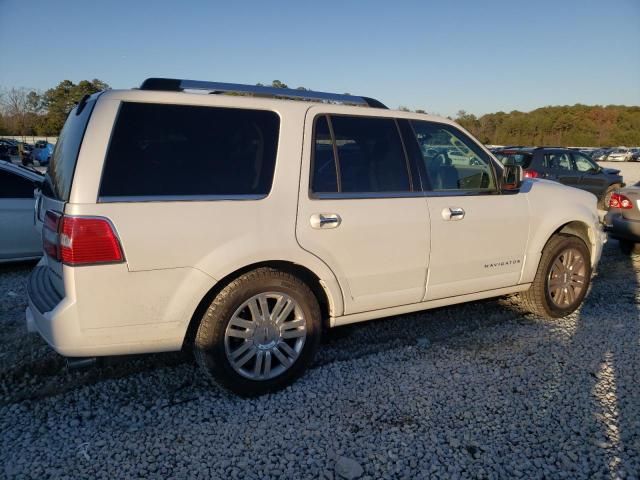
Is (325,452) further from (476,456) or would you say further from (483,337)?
(483,337)

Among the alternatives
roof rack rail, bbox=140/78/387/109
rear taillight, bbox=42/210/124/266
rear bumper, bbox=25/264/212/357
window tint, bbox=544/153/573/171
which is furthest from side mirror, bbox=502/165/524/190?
window tint, bbox=544/153/573/171

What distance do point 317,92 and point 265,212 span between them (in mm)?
1106

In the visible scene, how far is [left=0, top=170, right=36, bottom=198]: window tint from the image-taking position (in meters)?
5.83

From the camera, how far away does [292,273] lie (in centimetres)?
312

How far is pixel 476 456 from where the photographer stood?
Answer: 2.53 meters

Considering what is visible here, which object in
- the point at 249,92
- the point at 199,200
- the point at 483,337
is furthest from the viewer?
the point at 483,337

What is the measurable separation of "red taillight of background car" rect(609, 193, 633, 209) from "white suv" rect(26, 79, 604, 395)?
4288 millimetres

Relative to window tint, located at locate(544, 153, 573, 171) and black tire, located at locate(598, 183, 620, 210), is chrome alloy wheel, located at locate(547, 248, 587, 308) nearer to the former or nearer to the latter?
window tint, located at locate(544, 153, 573, 171)

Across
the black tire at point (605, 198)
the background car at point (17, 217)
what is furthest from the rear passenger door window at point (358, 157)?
the black tire at point (605, 198)

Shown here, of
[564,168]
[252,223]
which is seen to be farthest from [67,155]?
[564,168]

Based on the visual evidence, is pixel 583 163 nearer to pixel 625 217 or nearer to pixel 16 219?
pixel 625 217

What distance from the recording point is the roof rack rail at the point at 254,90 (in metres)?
2.90

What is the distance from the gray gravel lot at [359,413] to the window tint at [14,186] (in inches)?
94.6

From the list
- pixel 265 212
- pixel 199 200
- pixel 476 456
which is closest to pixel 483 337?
pixel 476 456
